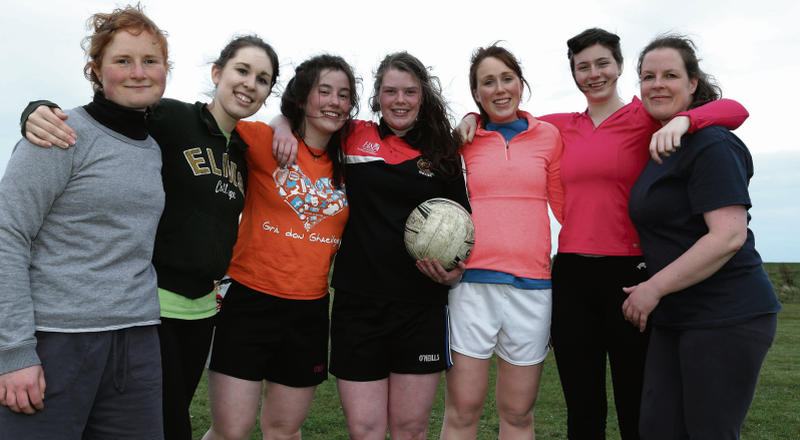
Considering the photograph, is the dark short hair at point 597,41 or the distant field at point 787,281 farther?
the distant field at point 787,281

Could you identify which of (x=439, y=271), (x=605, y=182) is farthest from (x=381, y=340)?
(x=605, y=182)

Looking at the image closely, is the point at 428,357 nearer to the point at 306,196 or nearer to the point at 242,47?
the point at 306,196

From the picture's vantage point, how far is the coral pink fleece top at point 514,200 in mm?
3779

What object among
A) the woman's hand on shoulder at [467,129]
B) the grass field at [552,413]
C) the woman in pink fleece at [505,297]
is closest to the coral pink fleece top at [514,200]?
the woman in pink fleece at [505,297]

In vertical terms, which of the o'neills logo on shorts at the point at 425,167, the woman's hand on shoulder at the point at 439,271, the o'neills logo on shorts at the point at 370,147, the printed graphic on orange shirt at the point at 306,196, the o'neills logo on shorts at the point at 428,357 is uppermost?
the o'neills logo on shorts at the point at 370,147

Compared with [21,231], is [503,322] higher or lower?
lower

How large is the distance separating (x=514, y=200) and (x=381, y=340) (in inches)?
51.5

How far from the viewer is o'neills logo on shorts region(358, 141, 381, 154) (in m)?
3.87

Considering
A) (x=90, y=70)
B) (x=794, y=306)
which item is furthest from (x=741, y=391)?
(x=794, y=306)

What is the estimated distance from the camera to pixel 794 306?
2341 cm

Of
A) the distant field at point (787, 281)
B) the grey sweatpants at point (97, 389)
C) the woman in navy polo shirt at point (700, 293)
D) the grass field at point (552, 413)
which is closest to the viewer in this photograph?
the grey sweatpants at point (97, 389)

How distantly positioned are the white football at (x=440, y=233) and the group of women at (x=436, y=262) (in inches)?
5.0

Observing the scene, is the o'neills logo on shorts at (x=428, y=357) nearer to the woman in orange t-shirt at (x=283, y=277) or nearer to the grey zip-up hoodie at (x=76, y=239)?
the woman in orange t-shirt at (x=283, y=277)

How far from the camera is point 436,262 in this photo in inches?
138
